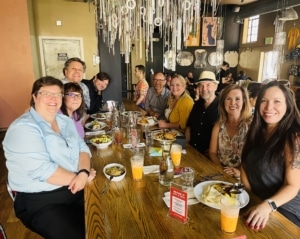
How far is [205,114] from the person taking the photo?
2.49 metres

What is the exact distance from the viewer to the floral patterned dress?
2.02 meters

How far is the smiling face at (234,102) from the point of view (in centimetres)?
204

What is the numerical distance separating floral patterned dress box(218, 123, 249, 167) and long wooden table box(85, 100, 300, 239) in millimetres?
604

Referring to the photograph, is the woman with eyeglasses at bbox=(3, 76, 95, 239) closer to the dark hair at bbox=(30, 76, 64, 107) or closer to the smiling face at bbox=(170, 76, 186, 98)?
the dark hair at bbox=(30, 76, 64, 107)

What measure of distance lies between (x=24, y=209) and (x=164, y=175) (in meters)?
0.91

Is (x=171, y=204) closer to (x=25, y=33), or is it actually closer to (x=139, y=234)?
(x=139, y=234)

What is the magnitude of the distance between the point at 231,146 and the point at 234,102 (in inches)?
15.0

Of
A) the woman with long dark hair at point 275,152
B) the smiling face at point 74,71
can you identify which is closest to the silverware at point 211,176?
the woman with long dark hair at point 275,152

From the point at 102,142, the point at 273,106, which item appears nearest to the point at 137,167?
the point at 102,142

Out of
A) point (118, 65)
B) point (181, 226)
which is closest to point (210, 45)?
point (118, 65)

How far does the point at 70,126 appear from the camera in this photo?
181cm

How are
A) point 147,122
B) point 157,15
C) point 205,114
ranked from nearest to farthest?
point 157,15
point 205,114
point 147,122

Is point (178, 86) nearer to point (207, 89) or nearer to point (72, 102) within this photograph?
point (207, 89)

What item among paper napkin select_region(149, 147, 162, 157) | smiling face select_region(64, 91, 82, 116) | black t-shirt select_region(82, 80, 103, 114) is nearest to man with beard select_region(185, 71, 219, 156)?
paper napkin select_region(149, 147, 162, 157)
